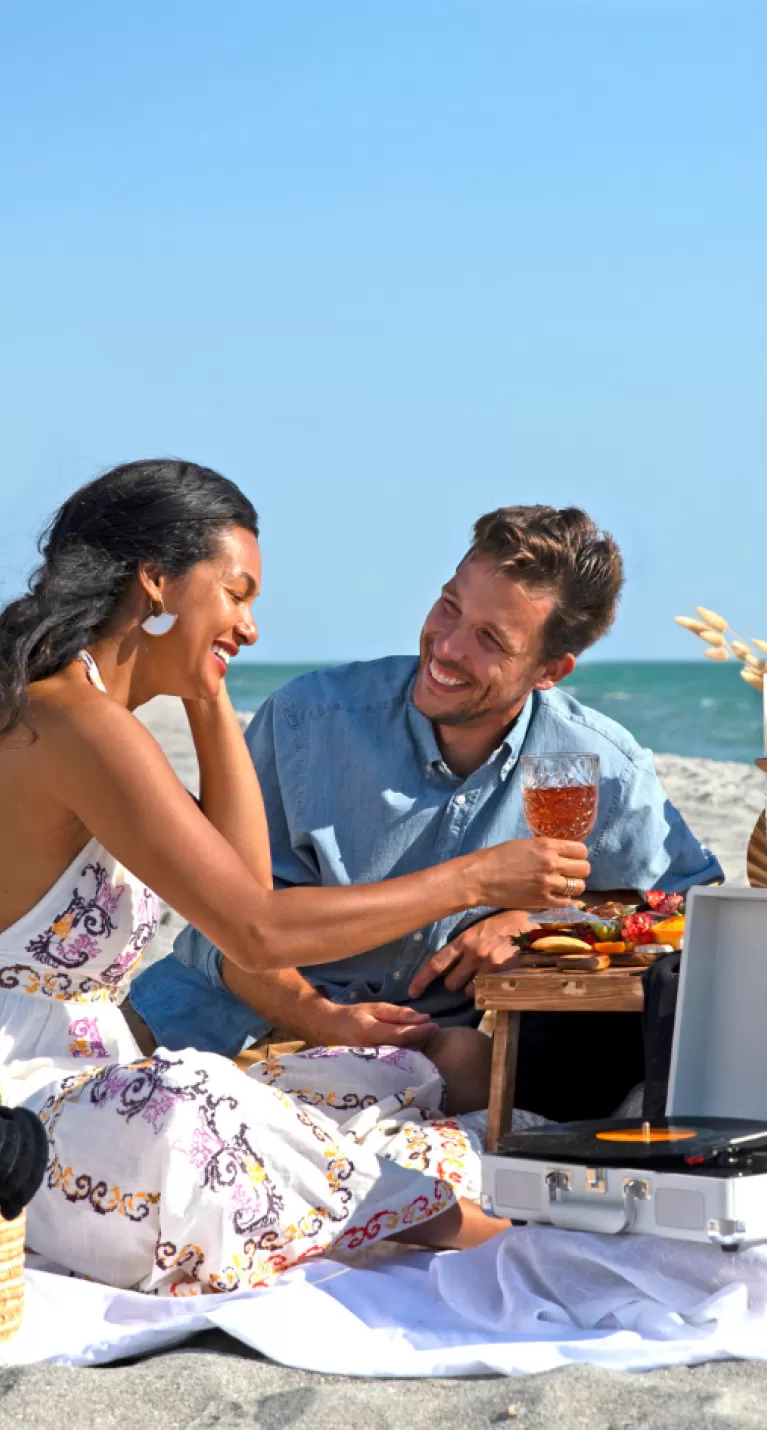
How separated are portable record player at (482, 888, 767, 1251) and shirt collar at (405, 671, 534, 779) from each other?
1.15m

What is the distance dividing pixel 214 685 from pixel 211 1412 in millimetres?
1660

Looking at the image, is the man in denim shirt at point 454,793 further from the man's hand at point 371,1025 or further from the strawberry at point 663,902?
the strawberry at point 663,902

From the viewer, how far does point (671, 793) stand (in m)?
16.4

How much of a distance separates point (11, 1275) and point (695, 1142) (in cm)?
119

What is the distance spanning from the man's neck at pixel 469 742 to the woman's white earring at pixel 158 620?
1.05 m

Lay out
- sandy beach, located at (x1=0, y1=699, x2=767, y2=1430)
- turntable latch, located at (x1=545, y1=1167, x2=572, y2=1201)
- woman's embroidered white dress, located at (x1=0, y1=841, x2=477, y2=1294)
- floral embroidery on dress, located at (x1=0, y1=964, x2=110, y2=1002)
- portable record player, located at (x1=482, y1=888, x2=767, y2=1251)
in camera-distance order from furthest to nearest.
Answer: floral embroidery on dress, located at (x1=0, y1=964, x2=110, y2=1002) → woman's embroidered white dress, located at (x1=0, y1=841, x2=477, y2=1294) → turntable latch, located at (x1=545, y1=1167, x2=572, y2=1201) → portable record player, located at (x1=482, y1=888, x2=767, y2=1251) → sandy beach, located at (x1=0, y1=699, x2=767, y2=1430)

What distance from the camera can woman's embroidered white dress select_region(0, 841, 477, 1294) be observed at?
3229 millimetres

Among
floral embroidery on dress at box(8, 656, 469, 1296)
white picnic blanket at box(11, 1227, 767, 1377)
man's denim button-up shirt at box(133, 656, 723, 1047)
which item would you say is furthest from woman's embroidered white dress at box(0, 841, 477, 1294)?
man's denim button-up shirt at box(133, 656, 723, 1047)

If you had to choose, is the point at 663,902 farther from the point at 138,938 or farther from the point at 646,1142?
the point at 138,938

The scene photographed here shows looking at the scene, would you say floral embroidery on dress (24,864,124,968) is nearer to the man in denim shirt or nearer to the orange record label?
the man in denim shirt

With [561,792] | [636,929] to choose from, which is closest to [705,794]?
[636,929]

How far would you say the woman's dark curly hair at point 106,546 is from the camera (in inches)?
141

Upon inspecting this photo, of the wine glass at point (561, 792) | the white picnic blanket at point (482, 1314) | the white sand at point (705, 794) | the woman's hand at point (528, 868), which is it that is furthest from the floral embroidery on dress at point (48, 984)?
the white sand at point (705, 794)

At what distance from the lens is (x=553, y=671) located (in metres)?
4.53
